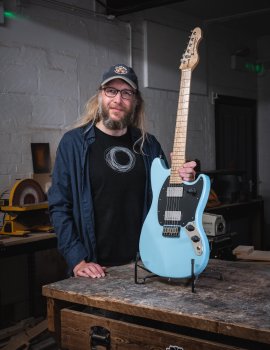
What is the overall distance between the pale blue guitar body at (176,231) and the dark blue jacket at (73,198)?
0.40 metres

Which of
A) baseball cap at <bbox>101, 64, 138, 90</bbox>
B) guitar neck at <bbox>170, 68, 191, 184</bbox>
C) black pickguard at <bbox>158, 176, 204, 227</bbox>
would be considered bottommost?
black pickguard at <bbox>158, 176, 204, 227</bbox>

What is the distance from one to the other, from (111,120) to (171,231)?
0.69m

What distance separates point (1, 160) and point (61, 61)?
3.46 feet

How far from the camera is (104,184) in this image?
7.47 feet

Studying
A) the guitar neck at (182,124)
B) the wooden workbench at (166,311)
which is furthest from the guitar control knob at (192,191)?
the wooden workbench at (166,311)

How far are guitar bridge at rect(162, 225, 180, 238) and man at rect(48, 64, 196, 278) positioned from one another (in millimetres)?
463

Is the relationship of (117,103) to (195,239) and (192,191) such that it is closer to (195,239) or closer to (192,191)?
(192,191)

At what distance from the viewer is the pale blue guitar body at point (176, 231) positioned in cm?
174

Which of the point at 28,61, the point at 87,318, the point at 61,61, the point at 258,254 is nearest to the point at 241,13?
the point at 61,61

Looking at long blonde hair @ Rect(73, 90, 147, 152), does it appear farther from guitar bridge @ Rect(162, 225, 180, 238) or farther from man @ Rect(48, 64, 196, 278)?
guitar bridge @ Rect(162, 225, 180, 238)

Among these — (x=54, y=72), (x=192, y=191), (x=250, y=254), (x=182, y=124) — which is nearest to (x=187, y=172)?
(x=192, y=191)

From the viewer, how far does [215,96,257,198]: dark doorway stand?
647 centimetres

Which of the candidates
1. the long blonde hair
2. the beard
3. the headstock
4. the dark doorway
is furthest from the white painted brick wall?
the headstock

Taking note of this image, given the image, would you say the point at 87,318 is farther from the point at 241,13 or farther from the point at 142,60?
the point at 241,13
